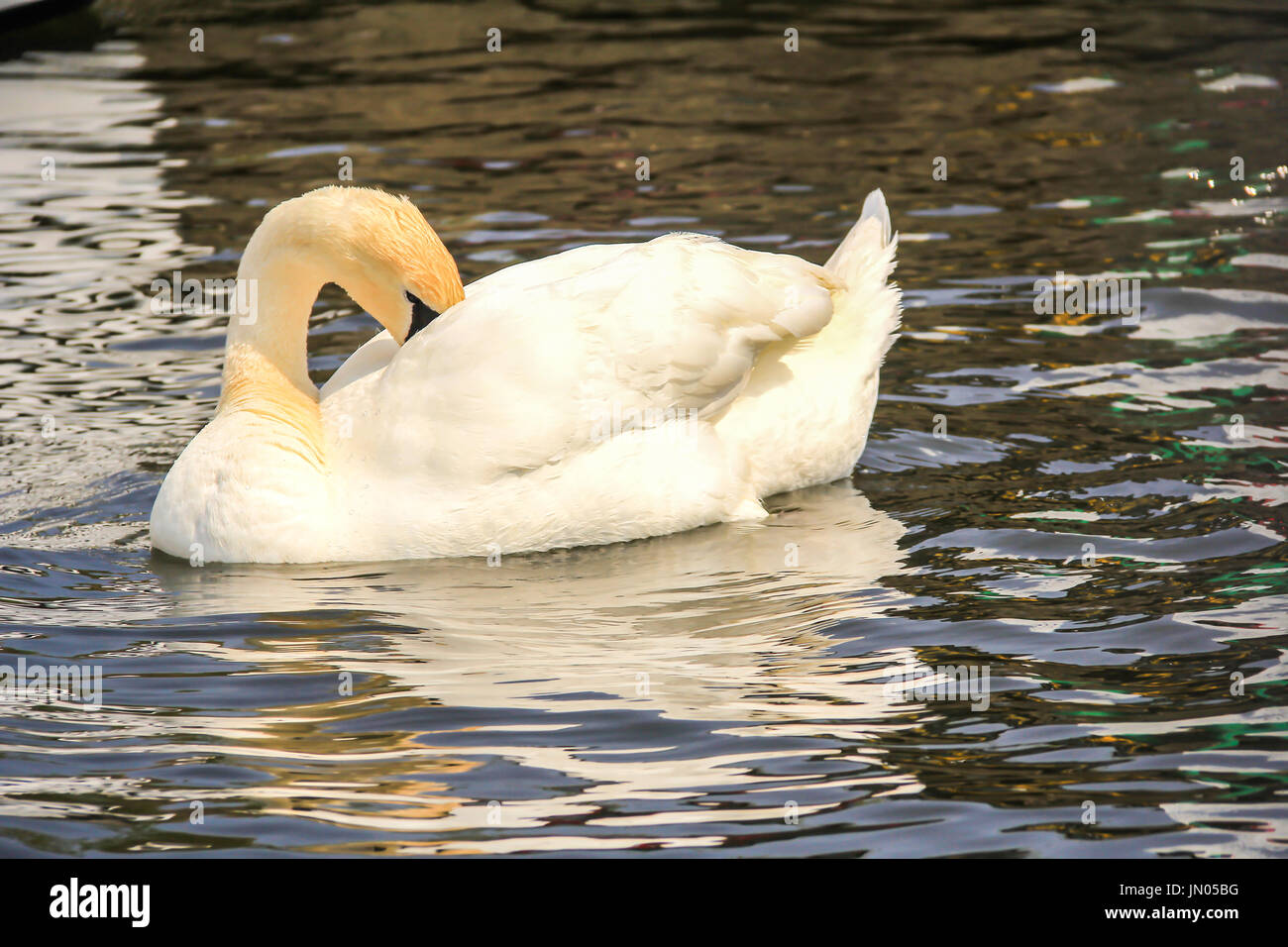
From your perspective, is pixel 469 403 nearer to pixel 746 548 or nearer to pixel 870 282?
pixel 746 548

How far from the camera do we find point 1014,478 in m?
7.26

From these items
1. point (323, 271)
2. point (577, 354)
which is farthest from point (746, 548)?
point (323, 271)

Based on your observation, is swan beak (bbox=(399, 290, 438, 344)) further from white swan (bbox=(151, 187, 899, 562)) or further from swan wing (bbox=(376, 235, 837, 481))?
swan wing (bbox=(376, 235, 837, 481))

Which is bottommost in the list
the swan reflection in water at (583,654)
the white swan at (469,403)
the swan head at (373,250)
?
the swan reflection in water at (583,654)

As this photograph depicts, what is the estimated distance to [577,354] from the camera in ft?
21.7

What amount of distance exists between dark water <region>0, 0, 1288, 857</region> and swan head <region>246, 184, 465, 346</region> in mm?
1030

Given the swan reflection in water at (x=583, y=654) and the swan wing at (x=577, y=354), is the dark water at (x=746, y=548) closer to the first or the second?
the swan reflection in water at (x=583, y=654)

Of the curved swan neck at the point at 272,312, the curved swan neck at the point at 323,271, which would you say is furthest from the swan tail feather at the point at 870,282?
the curved swan neck at the point at 272,312

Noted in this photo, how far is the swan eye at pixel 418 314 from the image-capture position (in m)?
6.77

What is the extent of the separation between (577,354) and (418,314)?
67 cm

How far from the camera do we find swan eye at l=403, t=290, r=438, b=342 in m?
6.77

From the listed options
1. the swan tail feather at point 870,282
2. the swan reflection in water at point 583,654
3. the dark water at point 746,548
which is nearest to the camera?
the dark water at point 746,548

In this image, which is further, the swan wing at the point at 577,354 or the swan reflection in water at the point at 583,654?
the swan wing at the point at 577,354

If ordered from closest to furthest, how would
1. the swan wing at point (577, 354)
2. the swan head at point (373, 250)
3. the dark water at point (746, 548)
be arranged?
the dark water at point (746, 548)
the swan wing at point (577, 354)
the swan head at point (373, 250)
